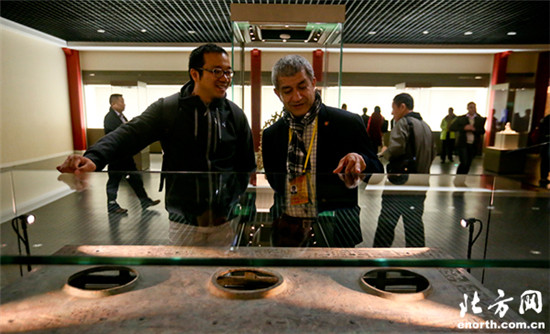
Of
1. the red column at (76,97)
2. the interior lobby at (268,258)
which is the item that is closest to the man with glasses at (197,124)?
the interior lobby at (268,258)

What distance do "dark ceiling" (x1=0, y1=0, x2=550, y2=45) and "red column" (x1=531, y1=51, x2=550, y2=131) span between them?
852 millimetres

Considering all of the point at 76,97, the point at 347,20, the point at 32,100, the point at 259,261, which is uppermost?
the point at 347,20

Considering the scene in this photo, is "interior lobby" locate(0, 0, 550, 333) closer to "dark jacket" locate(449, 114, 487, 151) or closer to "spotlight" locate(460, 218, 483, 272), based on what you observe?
"spotlight" locate(460, 218, 483, 272)

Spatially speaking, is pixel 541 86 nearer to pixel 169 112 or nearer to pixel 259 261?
pixel 169 112

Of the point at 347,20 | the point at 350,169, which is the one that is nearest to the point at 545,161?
the point at 347,20

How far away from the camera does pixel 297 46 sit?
4.44m

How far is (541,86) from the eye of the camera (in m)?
10.4

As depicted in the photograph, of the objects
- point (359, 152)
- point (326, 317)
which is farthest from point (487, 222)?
point (359, 152)

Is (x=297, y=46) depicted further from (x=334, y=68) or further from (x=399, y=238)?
(x=399, y=238)

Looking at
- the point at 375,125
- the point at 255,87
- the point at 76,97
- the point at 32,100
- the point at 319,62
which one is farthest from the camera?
the point at 76,97

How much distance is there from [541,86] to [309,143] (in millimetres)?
11962

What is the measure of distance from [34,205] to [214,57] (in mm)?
1069

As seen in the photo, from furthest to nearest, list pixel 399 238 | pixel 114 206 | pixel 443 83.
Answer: pixel 443 83 → pixel 114 206 → pixel 399 238

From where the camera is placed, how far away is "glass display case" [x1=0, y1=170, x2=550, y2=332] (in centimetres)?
81
